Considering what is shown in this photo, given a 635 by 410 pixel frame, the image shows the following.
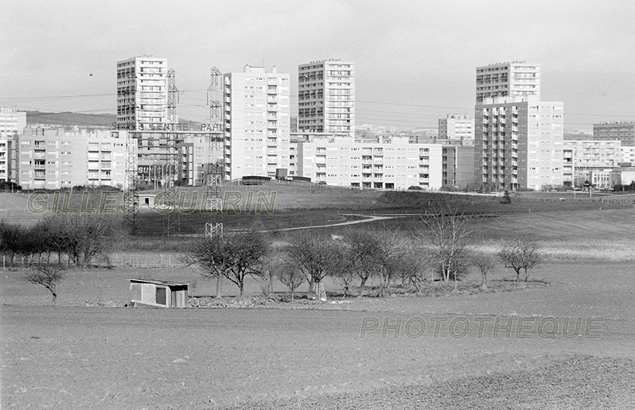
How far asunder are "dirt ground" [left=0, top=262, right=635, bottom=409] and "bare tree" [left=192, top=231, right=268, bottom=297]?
5.85 meters

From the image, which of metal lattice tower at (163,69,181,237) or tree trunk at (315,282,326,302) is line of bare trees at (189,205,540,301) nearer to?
tree trunk at (315,282,326,302)

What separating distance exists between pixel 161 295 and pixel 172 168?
343 feet

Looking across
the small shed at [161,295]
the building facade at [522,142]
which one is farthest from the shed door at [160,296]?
the building facade at [522,142]

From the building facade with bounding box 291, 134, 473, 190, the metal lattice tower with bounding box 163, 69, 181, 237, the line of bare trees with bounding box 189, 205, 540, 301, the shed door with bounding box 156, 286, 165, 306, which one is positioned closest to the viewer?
the shed door with bounding box 156, 286, 165, 306

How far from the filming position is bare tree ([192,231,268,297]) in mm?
43344

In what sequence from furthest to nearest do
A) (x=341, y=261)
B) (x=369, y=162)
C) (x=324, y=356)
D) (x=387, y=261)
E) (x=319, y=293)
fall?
(x=369, y=162)
(x=387, y=261)
(x=341, y=261)
(x=319, y=293)
(x=324, y=356)

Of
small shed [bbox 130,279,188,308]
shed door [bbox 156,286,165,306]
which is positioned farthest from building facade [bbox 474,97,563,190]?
shed door [bbox 156,286,165,306]

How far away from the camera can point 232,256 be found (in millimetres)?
43531

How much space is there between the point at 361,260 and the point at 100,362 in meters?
22.1

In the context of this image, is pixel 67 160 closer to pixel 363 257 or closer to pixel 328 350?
pixel 363 257

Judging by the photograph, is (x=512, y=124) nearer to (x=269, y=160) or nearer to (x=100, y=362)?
(x=269, y=160)

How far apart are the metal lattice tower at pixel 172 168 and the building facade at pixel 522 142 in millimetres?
47027

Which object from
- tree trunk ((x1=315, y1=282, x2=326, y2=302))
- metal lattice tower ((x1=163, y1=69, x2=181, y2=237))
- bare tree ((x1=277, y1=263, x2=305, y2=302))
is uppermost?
metal lattice tower ((x1=163, y1=69, x2=181, y2=237))

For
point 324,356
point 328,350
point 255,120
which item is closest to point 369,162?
point 255,120
